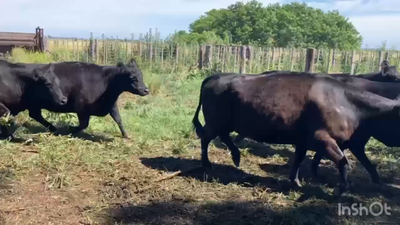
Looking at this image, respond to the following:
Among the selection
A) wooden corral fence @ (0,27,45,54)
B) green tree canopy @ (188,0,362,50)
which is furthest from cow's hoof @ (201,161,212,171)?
green tree canopy @ (188,0,362,50)

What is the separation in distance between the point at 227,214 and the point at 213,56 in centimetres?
1596

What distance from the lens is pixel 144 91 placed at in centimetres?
939

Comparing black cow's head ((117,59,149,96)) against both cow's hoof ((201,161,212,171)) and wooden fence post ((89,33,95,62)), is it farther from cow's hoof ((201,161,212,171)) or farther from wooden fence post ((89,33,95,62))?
wooden fence post ((89,33,95,62))

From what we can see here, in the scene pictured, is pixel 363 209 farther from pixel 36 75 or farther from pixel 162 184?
pixel 36 75

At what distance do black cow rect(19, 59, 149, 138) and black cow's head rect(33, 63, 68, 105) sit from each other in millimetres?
205

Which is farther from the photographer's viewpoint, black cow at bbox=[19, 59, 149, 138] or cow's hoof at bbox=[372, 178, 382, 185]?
black cow at bbox=[19, 59, 149, 138]

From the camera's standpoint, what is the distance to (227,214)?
5.27 meters

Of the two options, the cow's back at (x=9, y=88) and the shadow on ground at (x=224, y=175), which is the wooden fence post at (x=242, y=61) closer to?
the cow's back at (x=9, y=88)

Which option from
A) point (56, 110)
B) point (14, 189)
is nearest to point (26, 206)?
point (14, 189)

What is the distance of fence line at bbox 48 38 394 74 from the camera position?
19.9 m

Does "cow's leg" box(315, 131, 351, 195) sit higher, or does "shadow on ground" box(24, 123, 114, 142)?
"cow's leg" box(315, 131, 351, 195)

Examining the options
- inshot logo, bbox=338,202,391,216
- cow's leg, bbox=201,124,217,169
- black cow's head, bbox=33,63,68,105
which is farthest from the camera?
black cow's head, bbox=33,63,68,105

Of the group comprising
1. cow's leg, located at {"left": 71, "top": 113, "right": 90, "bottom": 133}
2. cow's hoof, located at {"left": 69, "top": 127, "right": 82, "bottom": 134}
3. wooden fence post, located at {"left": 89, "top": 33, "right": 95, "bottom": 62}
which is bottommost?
cow's hoof, located at {"left": 69, "top": 127, "right": 82, "bottom": 134}

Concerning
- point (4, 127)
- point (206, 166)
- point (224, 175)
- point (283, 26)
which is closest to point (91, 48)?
point (4, 127)
